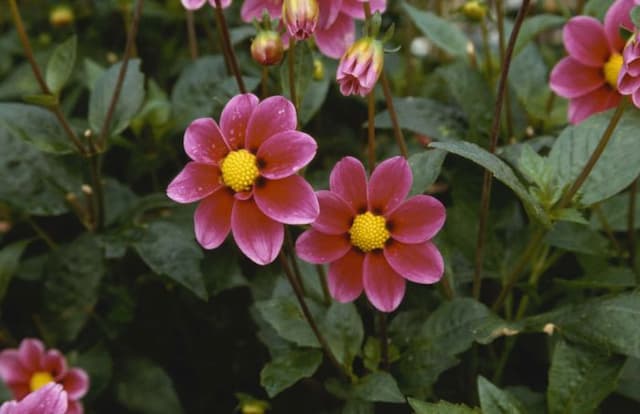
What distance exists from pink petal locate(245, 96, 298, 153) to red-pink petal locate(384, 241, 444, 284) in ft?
0.75

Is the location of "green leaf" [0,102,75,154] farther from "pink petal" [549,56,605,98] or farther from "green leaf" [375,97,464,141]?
"pink petal" [549,56,605,98]

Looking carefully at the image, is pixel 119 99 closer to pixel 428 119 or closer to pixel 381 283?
pixel 428 119

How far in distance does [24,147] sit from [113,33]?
0.80 meters

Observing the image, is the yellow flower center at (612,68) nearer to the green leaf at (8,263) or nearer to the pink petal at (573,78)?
the pink petal at (573,78)

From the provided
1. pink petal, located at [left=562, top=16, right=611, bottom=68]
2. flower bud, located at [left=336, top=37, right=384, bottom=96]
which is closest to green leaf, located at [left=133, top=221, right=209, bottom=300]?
flower bud, located at [left=336, top=37, right=384, bottom=96]

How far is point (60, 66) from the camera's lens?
4.57ft

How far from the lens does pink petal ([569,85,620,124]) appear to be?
130cm

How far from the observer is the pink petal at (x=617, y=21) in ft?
4.00

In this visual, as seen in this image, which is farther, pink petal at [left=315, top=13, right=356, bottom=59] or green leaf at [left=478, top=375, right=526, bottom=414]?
pink petal at [left=315, top=13, right=356, bottom=59]

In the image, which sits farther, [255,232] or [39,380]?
[39,380]

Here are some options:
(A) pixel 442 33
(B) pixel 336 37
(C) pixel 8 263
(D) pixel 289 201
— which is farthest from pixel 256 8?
(C) pixel 8 263

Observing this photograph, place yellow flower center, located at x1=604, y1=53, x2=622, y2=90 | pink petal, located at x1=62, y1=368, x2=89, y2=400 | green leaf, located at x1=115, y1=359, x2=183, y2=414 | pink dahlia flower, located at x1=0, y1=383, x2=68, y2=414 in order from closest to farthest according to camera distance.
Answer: pink dahlia flower, located at x1=0, y1=383, x2=68, y2=414, yellow flower center, located at x1=604, y1=53, x2=622, y2=90, pink petal, located at x1=62, y1=368, x2=89, y2=400, green leaf, located at x1=115, y1=359, x2=183, y2=414

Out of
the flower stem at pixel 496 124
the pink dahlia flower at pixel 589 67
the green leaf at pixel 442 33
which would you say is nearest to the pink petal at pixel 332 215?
the flower stem at pixel 496 124

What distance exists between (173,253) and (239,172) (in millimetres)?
397
